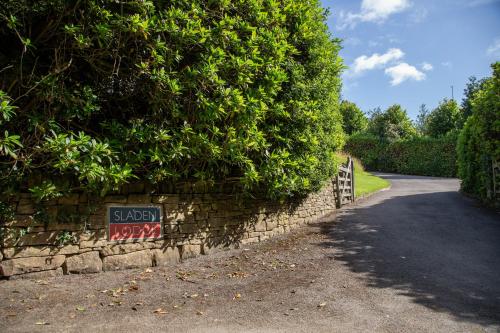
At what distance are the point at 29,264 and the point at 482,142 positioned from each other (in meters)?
14.6

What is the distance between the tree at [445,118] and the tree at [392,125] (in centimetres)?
234

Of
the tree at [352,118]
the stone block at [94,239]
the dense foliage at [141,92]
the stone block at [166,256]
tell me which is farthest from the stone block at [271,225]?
the tree at [352,118]

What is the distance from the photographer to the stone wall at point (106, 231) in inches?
223

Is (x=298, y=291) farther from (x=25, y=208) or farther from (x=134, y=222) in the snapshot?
(x=25, y=208)

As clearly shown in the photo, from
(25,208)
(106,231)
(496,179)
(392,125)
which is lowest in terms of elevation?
(106,231)

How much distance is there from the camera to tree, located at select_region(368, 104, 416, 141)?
31.7 metres

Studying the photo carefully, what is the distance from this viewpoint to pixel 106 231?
6477mm

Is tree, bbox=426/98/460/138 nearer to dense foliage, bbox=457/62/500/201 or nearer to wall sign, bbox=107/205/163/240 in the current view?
dense foliage, bbox=457/62/500/201

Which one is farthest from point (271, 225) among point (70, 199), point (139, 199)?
point (70, 199)

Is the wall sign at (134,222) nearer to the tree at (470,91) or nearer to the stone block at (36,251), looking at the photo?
the stone block at (36,251)

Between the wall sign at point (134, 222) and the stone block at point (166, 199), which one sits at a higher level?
the stone block at point (166, 199)

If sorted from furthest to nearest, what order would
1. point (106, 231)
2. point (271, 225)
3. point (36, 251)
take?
point (271, 225), point (106, 231), point (36, 251)

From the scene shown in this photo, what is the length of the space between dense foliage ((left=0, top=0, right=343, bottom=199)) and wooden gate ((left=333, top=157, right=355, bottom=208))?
210 inches

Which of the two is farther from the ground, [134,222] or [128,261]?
[134,222]
